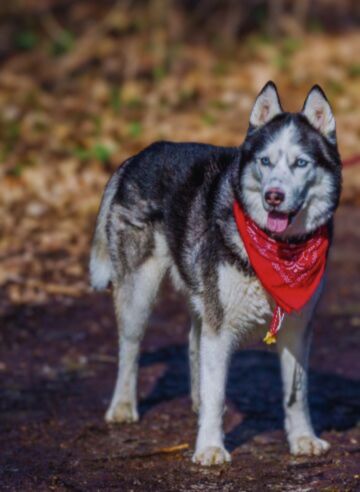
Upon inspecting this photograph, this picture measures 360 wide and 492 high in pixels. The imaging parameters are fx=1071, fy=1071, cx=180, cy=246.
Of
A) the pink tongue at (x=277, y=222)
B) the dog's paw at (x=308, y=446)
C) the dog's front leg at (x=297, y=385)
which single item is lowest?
the dog's paw at (x=308, y=446)

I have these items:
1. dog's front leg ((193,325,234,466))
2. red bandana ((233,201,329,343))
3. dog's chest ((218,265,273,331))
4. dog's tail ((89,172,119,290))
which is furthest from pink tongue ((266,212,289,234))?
dog's tail ((89,172,119,290))

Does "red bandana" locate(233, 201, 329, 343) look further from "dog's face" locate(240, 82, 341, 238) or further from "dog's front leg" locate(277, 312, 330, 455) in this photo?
"dog's front leg" locate(277, 312, 330, 455)

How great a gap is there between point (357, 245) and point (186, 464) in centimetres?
547

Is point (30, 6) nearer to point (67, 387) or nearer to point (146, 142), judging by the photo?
point (146, 142)

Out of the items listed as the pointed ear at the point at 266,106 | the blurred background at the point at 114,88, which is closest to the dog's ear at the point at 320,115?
the pointed ear at the point at 266,106

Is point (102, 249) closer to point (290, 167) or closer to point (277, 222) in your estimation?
point (277, 222)

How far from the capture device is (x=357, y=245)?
35.3ft

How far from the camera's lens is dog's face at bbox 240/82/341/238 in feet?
17.0

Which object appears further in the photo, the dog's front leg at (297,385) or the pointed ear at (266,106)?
the dog's front leg at (297,385)

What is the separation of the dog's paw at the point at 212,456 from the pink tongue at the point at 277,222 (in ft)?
4.02

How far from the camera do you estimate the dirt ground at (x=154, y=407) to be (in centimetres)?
548

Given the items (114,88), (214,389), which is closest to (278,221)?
(214,389)

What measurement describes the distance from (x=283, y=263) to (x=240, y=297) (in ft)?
0.96

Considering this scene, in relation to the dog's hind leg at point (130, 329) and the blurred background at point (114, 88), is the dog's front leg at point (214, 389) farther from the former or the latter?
the blurred background at point (114, 88)
